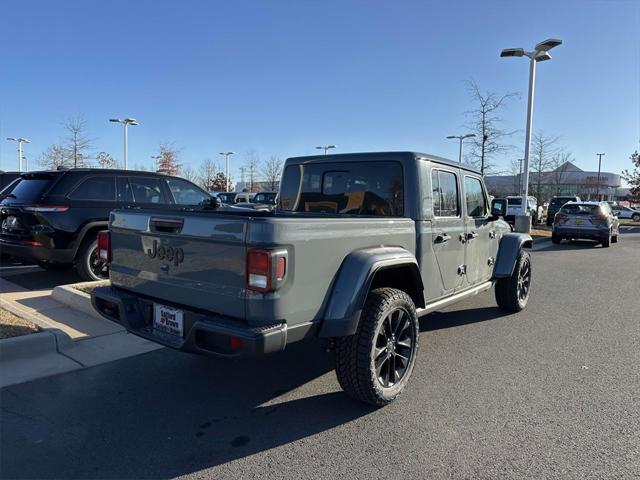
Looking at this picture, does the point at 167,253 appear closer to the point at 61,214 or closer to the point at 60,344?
the point at 60,344

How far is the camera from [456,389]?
3871 millimetres

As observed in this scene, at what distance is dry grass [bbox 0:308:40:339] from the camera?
4.32 m

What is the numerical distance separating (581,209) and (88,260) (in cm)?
1581

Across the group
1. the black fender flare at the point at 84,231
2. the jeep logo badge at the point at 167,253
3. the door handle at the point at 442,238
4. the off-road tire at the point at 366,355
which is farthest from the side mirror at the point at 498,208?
the black fender flare at the point at 84,231

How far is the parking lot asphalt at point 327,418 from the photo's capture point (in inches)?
109

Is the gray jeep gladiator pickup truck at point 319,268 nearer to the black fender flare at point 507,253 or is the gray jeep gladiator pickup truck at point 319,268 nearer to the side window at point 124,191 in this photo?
the black fender flare at point 507,253

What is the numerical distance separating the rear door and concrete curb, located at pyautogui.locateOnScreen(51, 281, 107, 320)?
391cm

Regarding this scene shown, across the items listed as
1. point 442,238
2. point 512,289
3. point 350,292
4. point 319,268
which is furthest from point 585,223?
point 319,268

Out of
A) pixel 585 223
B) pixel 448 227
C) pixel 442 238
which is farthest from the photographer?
pixel 585 223

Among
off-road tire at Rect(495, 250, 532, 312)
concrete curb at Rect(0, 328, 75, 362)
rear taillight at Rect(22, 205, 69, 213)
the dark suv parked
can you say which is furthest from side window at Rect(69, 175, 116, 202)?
off-road tire at Rect(495, 250, 532, 312)

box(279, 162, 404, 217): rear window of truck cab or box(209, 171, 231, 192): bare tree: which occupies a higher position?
box(209, 171, 231, 192): bare tree

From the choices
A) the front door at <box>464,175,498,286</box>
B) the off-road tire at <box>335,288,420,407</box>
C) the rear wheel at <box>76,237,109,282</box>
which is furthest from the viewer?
the rear wheel at <box>76,237,109,282</box>

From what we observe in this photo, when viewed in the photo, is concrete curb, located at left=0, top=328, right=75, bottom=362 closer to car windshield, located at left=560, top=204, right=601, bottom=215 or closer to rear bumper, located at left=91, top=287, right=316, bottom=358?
rear bumper, located at left=91, top=287, right=316, bottom=358

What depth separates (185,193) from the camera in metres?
8.42
